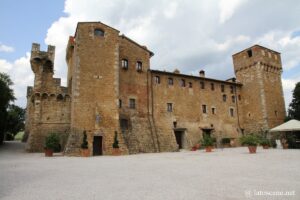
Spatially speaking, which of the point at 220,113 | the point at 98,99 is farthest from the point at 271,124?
the point at 98,99

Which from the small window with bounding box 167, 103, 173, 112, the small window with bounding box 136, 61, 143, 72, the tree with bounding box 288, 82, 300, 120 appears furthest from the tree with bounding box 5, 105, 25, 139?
the tree with bounding box 288, 82, 300, 120

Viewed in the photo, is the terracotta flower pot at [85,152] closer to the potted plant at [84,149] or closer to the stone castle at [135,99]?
the potted plant at [84,149]

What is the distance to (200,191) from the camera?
18.9ft

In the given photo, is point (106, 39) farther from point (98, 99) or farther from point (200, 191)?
point (200, 191)

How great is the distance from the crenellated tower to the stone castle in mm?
139

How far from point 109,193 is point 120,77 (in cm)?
1875

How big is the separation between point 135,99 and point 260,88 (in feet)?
62.0

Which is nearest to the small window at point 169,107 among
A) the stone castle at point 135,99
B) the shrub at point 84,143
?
the stone castle at point 135,99

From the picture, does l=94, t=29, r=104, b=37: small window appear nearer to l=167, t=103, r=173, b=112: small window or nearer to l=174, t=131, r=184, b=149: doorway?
l=167, t=103, r=173, b=112: small window

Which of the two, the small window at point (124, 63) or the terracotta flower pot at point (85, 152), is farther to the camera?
the small window at point (124, 63)

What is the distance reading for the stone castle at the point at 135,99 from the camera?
65.5 feet

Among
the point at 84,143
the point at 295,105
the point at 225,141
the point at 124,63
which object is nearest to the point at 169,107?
the point at 124,63

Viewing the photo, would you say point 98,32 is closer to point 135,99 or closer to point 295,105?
point 135,99

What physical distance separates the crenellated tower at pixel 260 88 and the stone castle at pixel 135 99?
139 millimetres
